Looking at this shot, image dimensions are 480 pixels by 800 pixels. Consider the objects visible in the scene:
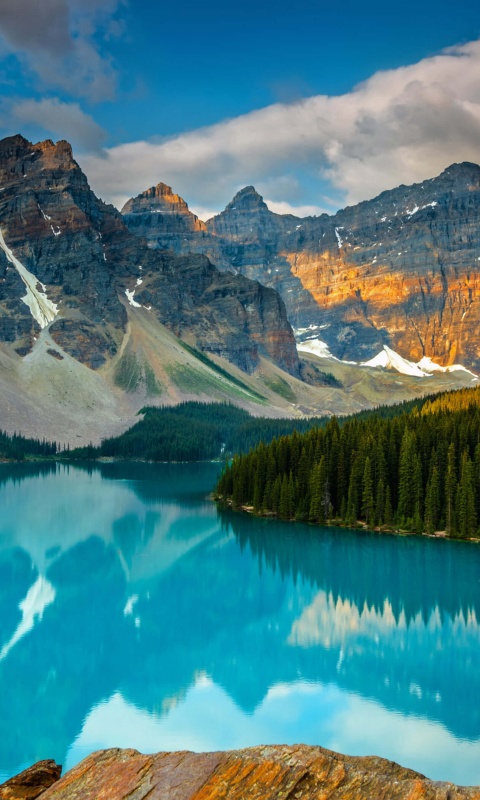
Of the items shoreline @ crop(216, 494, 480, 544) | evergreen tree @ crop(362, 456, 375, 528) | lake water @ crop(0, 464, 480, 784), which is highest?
evergreen tree @ crop(362, 456, 375, 528)

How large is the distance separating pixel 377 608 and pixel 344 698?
18.4 metres

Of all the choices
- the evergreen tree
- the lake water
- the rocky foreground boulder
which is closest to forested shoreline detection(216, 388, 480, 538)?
the evergreen tree

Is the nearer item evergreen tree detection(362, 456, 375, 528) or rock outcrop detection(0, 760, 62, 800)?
rock outcrop detection(0, 760, 62, 800)

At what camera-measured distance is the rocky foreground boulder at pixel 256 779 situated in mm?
11445

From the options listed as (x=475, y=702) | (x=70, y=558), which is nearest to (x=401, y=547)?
(x=70, y=558)

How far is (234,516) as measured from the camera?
8931 cm

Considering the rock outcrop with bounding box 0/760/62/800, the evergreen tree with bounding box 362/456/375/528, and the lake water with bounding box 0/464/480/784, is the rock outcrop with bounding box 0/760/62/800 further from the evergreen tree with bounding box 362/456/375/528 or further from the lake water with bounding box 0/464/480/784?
the evergreen tree with bounding box 362/456/375/528

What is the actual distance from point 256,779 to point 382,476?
70.7m

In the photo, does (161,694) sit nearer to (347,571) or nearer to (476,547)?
(347,571)

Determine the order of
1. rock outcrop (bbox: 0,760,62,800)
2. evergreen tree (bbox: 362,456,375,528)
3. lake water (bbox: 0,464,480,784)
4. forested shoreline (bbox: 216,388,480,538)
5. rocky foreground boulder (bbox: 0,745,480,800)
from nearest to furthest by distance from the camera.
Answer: rocky foreground boulder (bbox: 0,745,480,800) < rock outcrop (bbox: 0,760,62,800) < lake water (bbox: 0,464,480,784) < forested shoreline (bbox: 216,388,480,538) < evergreen tree (bbox: 362,456,375,528)

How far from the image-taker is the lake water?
28.4 metres

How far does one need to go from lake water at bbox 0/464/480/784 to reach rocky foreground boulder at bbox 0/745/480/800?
1382cm

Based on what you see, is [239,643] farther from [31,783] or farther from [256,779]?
[256,779]

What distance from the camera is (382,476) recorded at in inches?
3184
